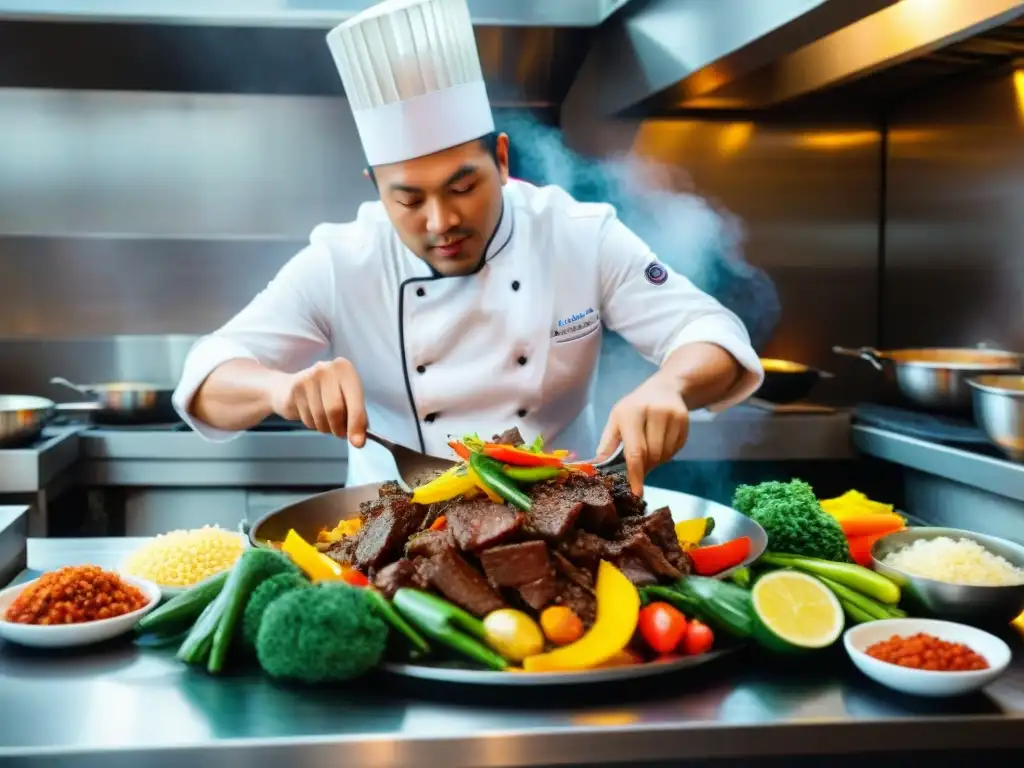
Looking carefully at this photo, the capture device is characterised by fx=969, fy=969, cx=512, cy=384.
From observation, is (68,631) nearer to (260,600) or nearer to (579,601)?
(260,600)

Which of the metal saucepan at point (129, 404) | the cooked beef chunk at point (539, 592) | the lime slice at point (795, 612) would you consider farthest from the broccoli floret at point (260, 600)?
the metal saucepan at point (129, 404)

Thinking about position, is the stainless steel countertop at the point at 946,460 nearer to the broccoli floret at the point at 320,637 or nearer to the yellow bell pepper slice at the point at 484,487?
the yellow bell pepper slice at the point at 484,487

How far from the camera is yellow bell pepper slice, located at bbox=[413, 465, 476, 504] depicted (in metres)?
1.56

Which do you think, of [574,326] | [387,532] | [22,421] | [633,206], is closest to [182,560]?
[387,532]

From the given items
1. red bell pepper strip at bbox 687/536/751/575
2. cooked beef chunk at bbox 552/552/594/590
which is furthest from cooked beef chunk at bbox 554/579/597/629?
red bell pepper strip at bbox 687/536/751/575

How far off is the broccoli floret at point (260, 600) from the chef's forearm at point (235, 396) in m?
0.83

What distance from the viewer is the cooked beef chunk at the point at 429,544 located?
1.40 metres

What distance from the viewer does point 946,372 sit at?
10.5 feet

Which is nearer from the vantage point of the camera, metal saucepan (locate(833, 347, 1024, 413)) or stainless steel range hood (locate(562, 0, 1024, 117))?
stainless steel range hood (locate(562, 0, 1024, 117))

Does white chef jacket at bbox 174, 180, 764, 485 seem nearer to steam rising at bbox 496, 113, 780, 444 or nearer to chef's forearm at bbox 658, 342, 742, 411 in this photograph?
chef's forearm at bbox 658, 342, 742, 411

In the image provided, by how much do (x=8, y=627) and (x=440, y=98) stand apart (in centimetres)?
143

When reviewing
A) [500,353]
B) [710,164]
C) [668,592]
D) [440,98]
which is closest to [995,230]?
[710,164]

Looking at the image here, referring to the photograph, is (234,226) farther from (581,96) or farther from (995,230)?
(995,230)

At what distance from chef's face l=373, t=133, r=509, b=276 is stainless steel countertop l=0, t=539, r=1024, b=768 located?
46.7 inches
